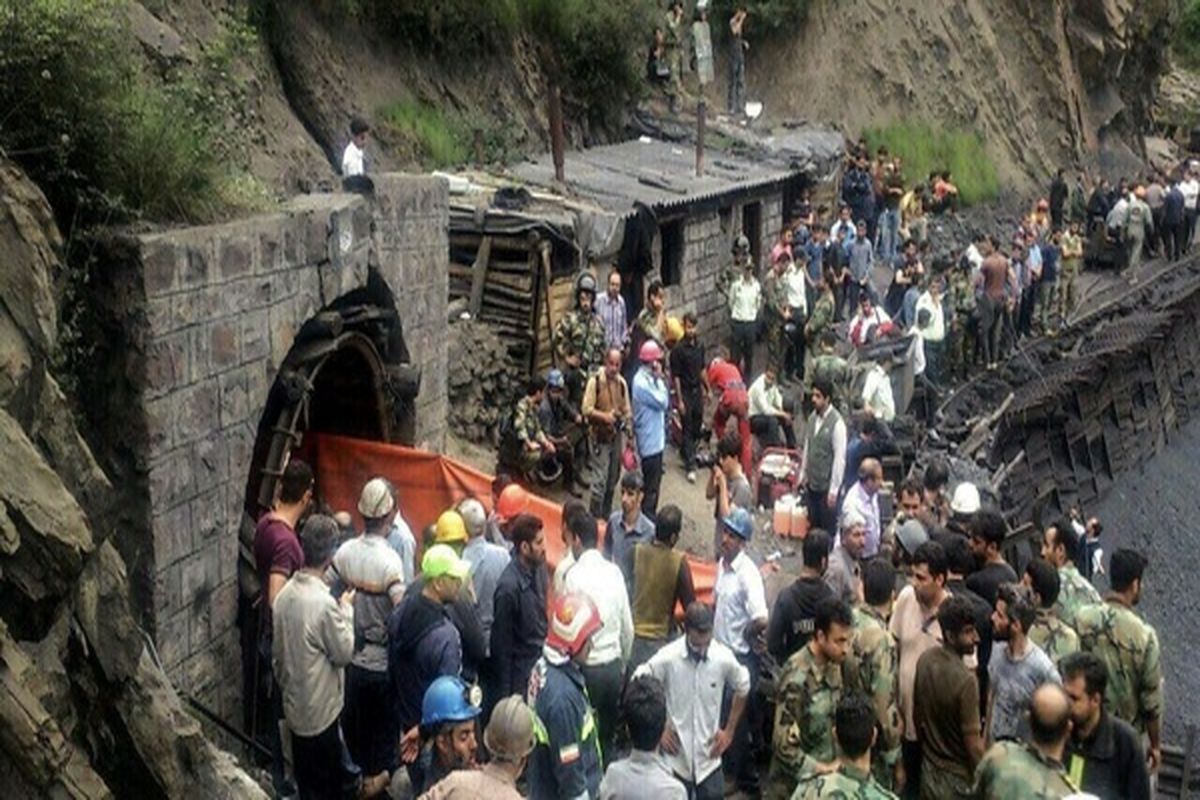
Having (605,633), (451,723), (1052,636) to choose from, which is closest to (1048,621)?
(1052,636)

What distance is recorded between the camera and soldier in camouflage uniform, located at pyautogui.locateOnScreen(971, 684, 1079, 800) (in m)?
6.55

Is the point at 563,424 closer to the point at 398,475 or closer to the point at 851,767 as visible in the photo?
the point at 398,475

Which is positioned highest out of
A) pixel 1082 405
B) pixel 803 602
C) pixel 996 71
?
pixel 996 71

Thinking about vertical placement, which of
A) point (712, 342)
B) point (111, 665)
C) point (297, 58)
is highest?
point (297, 58)

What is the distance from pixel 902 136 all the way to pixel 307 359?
2472 cm

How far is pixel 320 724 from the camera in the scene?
824cm

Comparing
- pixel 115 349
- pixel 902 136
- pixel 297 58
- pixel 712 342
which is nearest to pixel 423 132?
pixel 297 58

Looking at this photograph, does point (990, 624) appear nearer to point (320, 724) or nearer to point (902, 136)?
point (320, 724)

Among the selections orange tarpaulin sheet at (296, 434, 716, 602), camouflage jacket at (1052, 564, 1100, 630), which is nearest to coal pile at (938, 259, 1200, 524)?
orange tarpaulin sheet at (296, 434, 716, 602)

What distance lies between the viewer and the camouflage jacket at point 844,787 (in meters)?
6.23

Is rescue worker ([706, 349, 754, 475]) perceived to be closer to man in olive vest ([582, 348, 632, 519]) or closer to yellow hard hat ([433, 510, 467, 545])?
man in olive vest ([582, 348, 632, 519])

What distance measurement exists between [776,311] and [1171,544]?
6481 mm

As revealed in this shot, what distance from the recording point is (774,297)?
19.0 m

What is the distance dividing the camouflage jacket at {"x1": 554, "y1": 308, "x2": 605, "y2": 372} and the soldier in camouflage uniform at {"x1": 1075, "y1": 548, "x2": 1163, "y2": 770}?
684 cm
